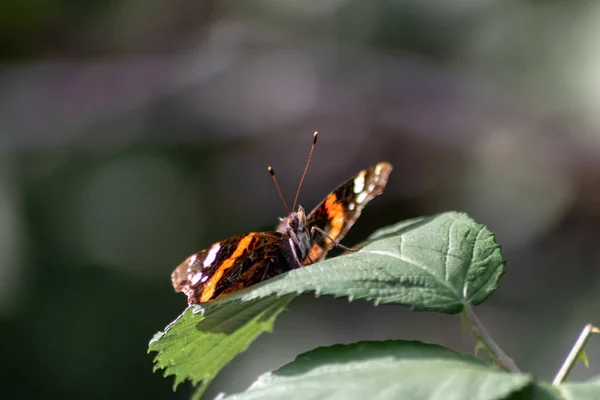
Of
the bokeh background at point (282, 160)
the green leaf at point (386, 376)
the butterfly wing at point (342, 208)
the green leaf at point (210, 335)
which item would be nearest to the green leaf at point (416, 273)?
the green leaf at point (210, 335)

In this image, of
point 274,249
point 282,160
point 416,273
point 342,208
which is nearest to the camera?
point 416,273

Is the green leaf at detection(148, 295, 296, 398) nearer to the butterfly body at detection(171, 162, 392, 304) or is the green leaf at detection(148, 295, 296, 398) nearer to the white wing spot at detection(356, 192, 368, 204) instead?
the butterfly body at detection(171, 162, 392, 304)

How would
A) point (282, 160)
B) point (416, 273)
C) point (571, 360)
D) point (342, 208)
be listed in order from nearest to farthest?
1. point (571, 360)
2. point (416, 273)
3. point (342, 208)
4. point (282, 160)

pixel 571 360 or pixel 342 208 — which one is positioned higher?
pixel 342 208

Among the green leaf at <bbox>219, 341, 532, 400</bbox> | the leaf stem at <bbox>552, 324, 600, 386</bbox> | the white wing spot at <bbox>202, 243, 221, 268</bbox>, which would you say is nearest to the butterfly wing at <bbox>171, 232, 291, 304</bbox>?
the white wing spot at <bbox>202, 243, 221, 268</bbox>

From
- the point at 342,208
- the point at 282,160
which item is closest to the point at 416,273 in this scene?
the point at 342,208

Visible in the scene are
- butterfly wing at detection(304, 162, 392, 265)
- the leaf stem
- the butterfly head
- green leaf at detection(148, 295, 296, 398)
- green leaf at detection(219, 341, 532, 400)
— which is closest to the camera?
green leaf at detection(219, 341, 532, 400)

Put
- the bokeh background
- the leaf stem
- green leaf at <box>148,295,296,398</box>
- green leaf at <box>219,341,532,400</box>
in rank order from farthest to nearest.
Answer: the bokeh background
green leaf at <box>148,295,296,398</box>
the leaf stem
green leaf at <box>219,341,532,400</box>

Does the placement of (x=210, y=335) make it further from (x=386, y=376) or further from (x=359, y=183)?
(x=359, y=183)
